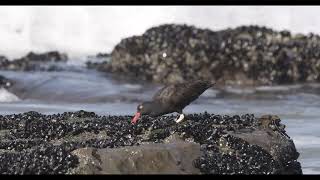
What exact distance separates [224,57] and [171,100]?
8.59 meters

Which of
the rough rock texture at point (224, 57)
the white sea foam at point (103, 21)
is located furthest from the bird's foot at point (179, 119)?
the white sea foam at point (103, 21)

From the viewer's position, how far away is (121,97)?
14719mm

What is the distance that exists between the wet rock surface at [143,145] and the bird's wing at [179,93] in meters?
0.19

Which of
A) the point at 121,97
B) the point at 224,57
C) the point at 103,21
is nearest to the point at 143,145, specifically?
the point at 121,97

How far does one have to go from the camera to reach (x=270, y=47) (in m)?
16.9

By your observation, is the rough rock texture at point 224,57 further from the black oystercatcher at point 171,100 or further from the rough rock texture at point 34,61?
the black oystercatcher at point 171,100

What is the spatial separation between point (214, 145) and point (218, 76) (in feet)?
31.3

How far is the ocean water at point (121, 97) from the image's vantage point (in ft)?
42.1

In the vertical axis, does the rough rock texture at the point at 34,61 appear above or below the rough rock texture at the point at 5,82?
below

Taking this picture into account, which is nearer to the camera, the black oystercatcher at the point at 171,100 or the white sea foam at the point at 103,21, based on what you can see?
the black oystercatcher at the point at 171,100

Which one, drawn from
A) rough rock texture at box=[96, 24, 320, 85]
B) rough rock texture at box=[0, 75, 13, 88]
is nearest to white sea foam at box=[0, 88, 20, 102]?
rough rock texture at box=[0, 75, 13, 88]
